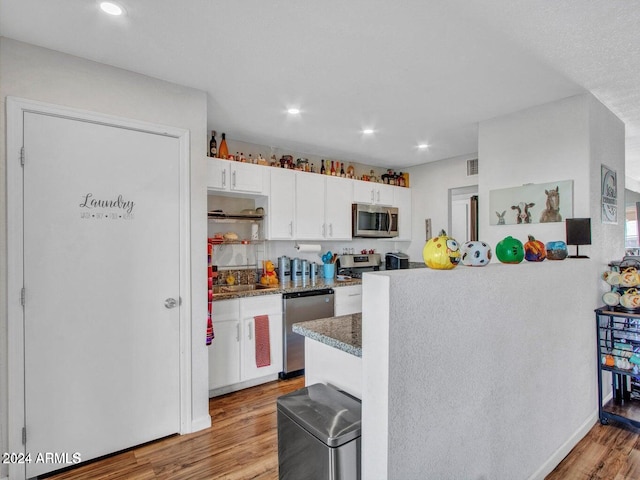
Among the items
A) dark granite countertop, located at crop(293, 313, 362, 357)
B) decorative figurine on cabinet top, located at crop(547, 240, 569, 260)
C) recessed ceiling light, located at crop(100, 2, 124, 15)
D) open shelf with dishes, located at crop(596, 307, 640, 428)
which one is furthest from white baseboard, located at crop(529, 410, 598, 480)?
recessed ceiling light, located at crop(100, 2, 124, 15)

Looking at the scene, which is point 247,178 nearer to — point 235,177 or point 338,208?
point 235,177

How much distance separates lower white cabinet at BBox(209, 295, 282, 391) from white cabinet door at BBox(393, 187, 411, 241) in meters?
2.40

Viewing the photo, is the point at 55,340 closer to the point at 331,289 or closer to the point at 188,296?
the point at 188,296

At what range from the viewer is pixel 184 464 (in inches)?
82.3

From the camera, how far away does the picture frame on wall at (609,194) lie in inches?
107

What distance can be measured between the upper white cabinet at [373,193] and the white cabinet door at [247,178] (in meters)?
1.38

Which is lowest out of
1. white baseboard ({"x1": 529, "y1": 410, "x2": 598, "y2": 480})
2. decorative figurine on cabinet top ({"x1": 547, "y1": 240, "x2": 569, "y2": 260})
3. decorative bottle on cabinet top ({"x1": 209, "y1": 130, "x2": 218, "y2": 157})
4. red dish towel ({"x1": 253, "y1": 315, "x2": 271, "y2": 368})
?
white baseboard ({"x1": 529, "y1": 410, "x2": 598, "y2": 480})

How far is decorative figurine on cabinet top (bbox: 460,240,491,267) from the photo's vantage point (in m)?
1.53

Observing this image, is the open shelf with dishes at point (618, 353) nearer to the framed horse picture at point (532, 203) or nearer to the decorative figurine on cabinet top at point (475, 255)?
the framed horse picture at point (532, 203)

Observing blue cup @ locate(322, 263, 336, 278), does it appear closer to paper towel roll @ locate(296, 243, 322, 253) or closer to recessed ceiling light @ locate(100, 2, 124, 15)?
paper towel roll @ locate(296, 243, 322, 253)

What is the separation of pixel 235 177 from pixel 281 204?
606 mm

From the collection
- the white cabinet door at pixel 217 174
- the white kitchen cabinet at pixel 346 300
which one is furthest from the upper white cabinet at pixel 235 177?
the white kitchen cabinet at pixel 346 300

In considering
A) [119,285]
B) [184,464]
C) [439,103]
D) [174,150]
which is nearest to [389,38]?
[439,103]

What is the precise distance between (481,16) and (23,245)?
277 centimetres
